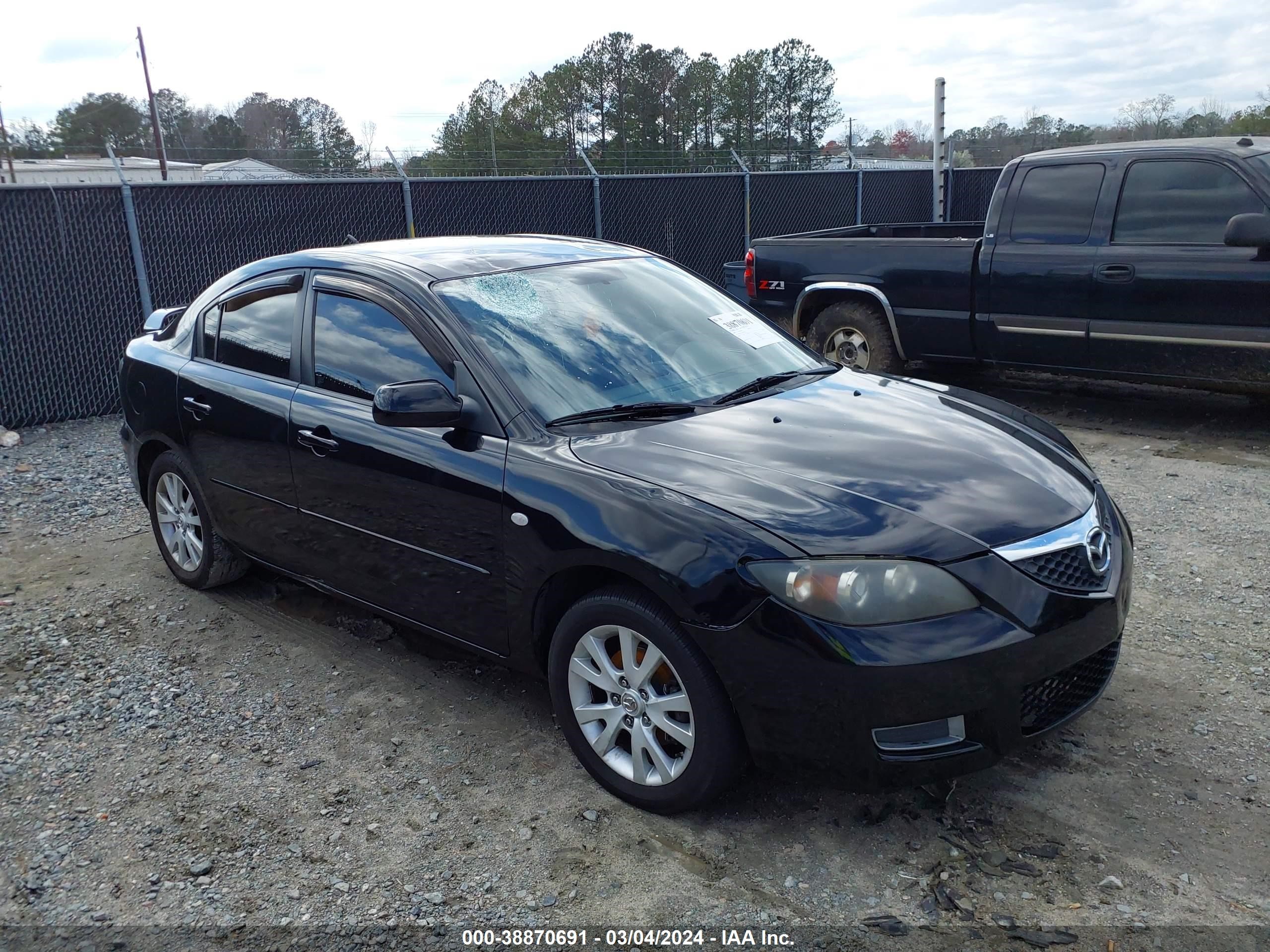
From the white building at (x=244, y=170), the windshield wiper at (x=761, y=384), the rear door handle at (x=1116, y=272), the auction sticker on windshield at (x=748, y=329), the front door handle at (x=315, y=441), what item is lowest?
the front door handle at (x=315, y=441)

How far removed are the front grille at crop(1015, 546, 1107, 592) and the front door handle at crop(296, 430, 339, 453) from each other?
257cm

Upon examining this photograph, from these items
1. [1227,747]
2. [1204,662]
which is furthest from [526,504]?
[1204,662]

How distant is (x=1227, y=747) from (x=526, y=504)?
96.9 inches

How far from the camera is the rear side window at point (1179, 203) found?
684 centimetres

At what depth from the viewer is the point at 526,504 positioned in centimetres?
329

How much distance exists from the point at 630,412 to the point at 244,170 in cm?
2229

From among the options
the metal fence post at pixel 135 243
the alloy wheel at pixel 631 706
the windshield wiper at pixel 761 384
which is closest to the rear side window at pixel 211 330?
the windshield wiper at pixel 761 384

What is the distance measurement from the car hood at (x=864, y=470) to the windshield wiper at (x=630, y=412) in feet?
0.24

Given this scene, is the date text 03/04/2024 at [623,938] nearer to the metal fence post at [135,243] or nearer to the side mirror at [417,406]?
the side mirror at [417,406]

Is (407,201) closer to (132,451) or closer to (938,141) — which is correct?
(132,451)

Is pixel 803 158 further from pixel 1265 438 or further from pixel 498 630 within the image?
pixel 498 630

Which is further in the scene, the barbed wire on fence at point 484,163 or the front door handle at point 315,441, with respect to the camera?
the barbed wire on fence at point 484,163

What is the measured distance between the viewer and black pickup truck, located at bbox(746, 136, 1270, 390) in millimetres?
6785

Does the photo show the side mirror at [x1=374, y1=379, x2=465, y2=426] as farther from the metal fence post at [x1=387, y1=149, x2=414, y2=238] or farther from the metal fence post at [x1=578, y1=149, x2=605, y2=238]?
the metal fence post at [x1=578, y1=149, x2=605, y2=238]
